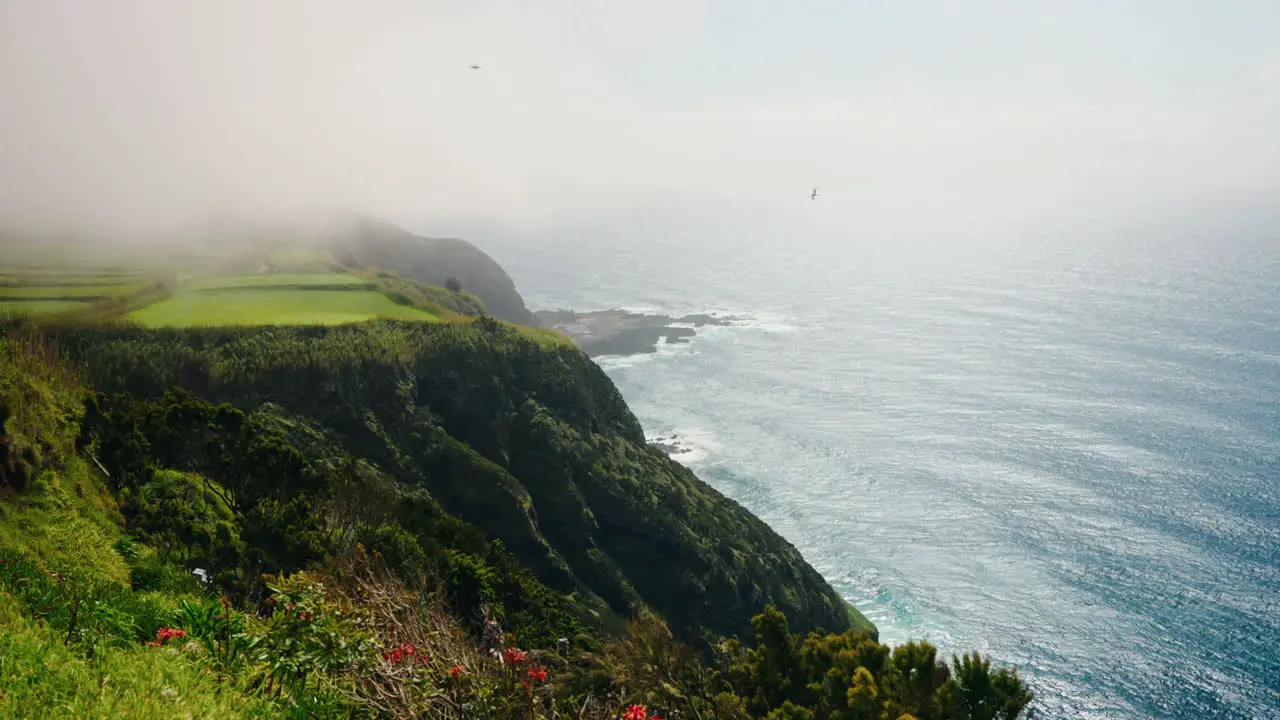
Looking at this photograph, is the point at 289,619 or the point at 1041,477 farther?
the point at 1041,477

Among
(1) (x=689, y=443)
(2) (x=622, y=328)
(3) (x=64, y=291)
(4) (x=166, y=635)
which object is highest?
(3) (x=64, y=291)

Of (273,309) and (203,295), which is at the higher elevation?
(203,295)

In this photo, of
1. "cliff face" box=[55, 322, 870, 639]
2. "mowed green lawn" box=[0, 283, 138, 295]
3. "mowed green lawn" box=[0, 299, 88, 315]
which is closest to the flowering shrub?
"cliff face" box=[55, 322, 870, 639]

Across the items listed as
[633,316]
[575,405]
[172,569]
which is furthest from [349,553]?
[633,316]

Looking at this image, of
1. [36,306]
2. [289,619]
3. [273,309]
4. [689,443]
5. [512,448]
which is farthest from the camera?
[689,443]

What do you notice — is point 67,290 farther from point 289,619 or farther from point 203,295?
point 289,619

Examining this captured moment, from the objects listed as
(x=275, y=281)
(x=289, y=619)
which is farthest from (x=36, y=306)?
(x=289, y=619)

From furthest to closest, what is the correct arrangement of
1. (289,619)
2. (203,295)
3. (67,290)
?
(203,295) → (67,290) → (289,619)
